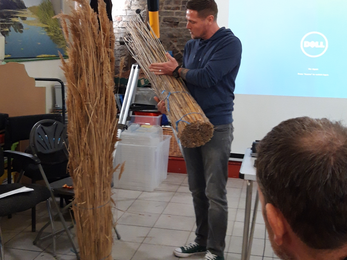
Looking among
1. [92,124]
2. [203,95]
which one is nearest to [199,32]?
[203,95]

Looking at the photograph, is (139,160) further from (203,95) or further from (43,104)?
(203,95)

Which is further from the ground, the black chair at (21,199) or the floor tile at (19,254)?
the black chair at (21,199)

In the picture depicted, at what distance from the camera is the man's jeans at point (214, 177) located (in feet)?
7.07

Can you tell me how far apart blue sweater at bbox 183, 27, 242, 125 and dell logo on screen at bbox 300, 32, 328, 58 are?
174 centimetres

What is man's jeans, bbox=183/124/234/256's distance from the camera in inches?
84.9

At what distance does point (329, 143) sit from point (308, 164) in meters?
0.05

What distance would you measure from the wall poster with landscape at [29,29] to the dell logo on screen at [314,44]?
99.5 inches

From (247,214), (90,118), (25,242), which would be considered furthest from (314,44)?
(25,242)

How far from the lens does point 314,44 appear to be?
3592mm

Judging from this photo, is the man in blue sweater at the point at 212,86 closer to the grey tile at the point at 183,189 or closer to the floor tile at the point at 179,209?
the floor tile at the point at 179,209

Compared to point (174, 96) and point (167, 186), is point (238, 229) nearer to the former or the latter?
point (167, 186)

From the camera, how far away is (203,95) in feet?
7.04

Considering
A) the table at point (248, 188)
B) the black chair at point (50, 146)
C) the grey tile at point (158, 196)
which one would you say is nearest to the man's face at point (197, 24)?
the table at point (248, 188)

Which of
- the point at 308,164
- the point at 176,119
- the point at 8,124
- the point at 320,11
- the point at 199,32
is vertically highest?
the point at 320,11
